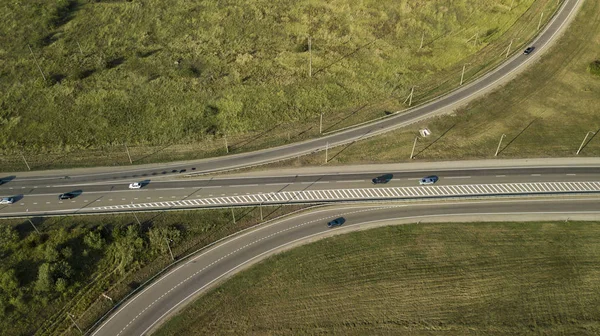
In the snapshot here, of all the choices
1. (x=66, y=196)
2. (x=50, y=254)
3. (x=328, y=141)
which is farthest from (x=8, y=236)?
(x=328, y=141)

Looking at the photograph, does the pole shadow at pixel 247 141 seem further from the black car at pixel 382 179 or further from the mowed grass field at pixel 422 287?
the mowed grass field at pixel 422 287

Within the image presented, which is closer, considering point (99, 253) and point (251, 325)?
point (251, 325)

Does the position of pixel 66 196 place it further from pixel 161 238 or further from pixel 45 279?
pixel 161 238

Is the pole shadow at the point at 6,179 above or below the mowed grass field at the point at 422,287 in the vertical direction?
above

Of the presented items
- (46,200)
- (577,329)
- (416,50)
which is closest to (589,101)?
(416,50)

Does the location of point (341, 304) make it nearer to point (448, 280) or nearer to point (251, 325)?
point (251, 325)

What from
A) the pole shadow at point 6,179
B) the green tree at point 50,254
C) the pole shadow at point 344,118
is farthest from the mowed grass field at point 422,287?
Result: the pole shadow at point 6,179

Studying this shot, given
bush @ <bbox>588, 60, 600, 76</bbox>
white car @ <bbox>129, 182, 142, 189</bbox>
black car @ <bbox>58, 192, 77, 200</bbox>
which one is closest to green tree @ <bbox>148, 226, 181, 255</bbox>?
white car @ <bbox>129, 182, 142, 189</bbox>

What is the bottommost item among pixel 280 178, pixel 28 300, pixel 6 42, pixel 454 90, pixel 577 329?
pixel 577 329
